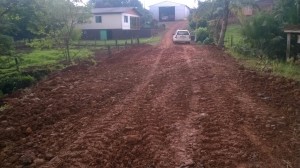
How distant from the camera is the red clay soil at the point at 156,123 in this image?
5.46m

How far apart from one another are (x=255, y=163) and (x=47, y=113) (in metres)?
5.32

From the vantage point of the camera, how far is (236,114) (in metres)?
7.54

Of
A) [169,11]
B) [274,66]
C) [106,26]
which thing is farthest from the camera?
[169,11]

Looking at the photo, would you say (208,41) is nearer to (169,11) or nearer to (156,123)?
(156,123)

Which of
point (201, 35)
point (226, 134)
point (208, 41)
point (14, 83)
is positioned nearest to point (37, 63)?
point (14, 83)

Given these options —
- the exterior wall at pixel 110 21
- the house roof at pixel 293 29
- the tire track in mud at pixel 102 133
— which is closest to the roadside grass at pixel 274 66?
the house roof at pixel 293 29

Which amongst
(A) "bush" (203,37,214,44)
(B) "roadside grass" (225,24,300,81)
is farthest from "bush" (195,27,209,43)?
(B) "roadside grass" (225,24,300,81)

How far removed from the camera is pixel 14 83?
11.9 m

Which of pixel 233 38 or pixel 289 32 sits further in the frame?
pixel 233 38

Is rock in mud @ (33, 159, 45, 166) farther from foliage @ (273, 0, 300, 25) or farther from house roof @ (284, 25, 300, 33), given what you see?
foliage @ (273, 0, 300, 25)

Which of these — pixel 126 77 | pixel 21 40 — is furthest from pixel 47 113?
pixel 21 40

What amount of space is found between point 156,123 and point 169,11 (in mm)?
60752

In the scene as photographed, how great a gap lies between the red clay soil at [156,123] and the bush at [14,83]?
53 centimetres

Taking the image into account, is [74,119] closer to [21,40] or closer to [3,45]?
[3,45]
